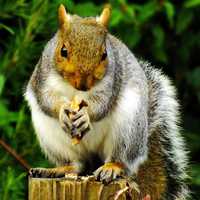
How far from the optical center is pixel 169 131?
117 inches

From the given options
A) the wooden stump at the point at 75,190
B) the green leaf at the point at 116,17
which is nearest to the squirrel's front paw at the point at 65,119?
the wooden stump at the point at 75,190

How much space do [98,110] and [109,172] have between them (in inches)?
10.3

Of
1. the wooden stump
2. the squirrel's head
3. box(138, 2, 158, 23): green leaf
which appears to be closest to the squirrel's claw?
the squirrel's head

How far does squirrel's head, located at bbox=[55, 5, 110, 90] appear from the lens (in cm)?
242

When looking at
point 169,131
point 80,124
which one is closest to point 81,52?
point 80,124

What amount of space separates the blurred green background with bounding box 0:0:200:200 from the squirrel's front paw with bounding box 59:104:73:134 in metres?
0.40

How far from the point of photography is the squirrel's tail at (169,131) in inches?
115

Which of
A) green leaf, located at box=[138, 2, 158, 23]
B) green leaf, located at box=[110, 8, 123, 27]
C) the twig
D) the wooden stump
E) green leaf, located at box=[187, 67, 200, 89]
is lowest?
the wooden stump

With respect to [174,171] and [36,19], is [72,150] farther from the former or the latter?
[36,19]

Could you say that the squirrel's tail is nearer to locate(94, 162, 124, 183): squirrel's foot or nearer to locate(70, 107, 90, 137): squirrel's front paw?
locate(94, 162, 124, 183): squirrel's foot

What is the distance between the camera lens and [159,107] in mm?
2932

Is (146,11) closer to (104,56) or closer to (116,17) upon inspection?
(116,17)

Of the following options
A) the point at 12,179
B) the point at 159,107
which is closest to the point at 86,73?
the point at 159,107

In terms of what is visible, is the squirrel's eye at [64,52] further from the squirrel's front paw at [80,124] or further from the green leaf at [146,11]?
the green leaf at [146,11]
